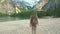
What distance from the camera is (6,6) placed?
23031 millimetres

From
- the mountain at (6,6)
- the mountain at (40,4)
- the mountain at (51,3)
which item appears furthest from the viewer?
the mountain at (51,3)

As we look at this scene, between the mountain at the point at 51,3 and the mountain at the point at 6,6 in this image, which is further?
the mountain at the point at 51,3

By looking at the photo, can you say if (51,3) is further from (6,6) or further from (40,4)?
(6,6)

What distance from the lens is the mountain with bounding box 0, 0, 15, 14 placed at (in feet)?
74.4

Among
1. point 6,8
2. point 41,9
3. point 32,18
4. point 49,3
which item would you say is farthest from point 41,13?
point 32,18

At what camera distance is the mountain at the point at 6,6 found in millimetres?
22688

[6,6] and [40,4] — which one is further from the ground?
[40,4]

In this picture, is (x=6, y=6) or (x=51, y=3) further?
(x=51, y=3)

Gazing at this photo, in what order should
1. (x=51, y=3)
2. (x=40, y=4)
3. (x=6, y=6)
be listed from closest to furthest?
(x=6, y=6), (x=40, y=4), (x=51, y=3)

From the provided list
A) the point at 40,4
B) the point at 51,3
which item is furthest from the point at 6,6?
the point at 51,3

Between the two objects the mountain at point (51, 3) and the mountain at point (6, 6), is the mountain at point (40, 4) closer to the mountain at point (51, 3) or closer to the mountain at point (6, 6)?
the mountain at point (51, 3)

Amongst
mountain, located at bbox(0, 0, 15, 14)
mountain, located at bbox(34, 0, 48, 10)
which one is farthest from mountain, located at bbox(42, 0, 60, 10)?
mountain, located at bbox(0, 0, 15, 14)

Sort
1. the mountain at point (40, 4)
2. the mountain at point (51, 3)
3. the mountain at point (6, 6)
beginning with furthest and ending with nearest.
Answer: the mountain at point (51, 3)
the mountain at point (40, 4)
the mountain at point (6, 6)

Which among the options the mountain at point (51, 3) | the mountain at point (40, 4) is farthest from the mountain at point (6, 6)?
the mountain at point (51, 3)
